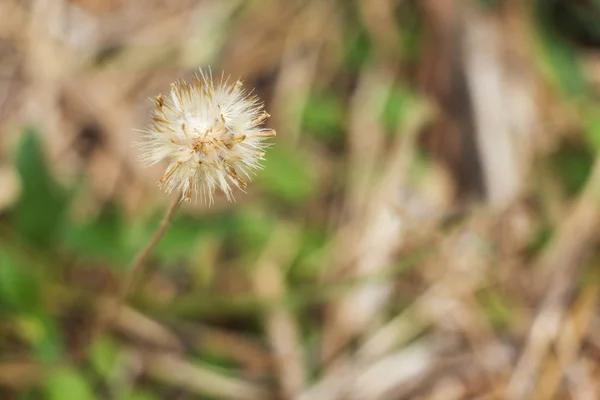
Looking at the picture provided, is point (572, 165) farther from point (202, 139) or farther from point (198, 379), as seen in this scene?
point (202, 139)

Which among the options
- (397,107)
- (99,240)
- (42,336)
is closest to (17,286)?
(42,336)

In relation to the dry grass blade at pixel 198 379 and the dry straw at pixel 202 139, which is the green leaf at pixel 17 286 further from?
the dry straw at pixel 202 139

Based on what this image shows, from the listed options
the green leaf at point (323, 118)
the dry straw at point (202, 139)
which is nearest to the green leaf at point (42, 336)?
the dry straw at point (202, 139)

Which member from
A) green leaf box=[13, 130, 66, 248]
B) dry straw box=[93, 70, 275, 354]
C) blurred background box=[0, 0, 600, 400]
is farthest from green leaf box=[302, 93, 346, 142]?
dry straw box=[93, 70, 275, 354]

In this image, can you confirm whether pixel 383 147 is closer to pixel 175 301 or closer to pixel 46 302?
pixel 175 301

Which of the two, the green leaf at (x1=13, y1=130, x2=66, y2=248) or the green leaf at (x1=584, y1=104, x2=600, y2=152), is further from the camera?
the green leaf at (x1=584, y1=104, x2=600, y2=152)

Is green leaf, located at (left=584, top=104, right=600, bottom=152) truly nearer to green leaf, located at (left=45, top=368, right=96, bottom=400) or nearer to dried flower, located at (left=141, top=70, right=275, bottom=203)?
dried flower, located at (left=141, top=70, right=275, bottom=203)


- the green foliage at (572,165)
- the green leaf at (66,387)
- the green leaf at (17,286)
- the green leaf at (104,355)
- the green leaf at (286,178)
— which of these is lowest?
the green leaf at (66,387)
